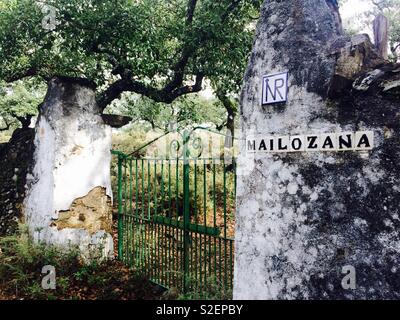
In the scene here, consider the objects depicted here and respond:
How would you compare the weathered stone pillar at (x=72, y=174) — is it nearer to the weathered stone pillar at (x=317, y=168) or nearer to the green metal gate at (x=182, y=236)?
the green metal gate at (x=182, y=236)

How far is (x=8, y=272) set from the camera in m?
5.87

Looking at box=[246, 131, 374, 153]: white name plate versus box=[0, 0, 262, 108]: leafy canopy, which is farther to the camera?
box=[0, 0, 262, 108]: leafy canopy

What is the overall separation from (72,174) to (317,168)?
4606mm

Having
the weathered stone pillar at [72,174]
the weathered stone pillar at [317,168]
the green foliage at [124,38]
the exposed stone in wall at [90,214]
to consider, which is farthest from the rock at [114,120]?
the weathered stone pillar at [317,168]

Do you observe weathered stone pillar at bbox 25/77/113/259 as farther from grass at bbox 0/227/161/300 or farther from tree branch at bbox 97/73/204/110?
tree branch at bbox 97/73/204/110

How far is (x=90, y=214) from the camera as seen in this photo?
21.4 ft

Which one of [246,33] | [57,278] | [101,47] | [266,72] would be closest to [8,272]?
[57,278]

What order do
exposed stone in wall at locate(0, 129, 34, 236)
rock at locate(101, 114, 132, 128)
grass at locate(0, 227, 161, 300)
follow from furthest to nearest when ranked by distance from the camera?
exposed stone in wall at locate(0, 129, 34, 236) < rock at locate(101, 114, 132, 128) < grass at locate(0, 227, 161, 300)

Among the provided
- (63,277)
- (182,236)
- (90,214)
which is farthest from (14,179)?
(182,236)

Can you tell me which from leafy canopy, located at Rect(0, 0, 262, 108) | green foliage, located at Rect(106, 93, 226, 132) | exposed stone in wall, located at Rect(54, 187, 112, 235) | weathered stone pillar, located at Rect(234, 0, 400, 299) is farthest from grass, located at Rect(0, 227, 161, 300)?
green foliage, located at Rect(106, 93, 226, 132)

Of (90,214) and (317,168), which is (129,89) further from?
(317,168)

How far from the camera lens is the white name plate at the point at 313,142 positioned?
280 cm

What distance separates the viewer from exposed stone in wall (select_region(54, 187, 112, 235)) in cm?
634
